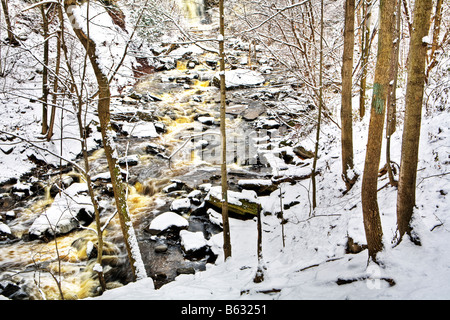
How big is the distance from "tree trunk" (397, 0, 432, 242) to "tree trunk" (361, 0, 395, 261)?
0.36 meters

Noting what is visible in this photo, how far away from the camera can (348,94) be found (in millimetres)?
6277

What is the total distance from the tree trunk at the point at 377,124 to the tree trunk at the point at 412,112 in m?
0.36

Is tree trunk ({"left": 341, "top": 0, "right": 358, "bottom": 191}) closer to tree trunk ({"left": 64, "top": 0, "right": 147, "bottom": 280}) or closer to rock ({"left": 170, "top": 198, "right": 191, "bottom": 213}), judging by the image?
rock ({"left": 170, "top": 198, "right": 191, "bottom": 213})

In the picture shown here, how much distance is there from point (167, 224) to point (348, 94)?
20.9 ft

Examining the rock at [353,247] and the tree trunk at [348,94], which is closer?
the rock at [353,247]

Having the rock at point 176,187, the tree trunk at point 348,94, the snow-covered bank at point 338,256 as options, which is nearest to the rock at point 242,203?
the snow-covered bank at point 338,256

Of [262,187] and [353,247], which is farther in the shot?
[262,187]

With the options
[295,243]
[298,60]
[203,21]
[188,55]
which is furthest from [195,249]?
[203,21]

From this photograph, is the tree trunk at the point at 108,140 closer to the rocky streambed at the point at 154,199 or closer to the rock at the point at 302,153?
the rocky streambed at the point at 154,199

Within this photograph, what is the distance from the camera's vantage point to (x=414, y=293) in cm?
283

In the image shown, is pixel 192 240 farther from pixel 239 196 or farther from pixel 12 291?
pixel 12 291

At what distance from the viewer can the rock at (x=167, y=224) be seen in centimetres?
791

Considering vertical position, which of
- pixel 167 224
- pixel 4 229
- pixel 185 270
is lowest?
pixel 185 270

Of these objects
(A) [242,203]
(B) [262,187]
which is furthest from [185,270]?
(B) [262,187]
